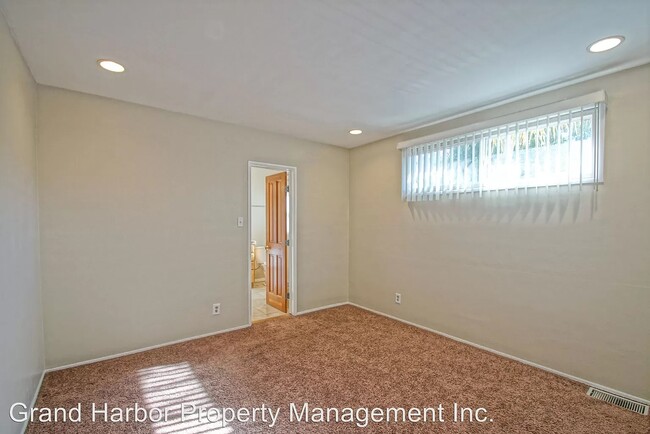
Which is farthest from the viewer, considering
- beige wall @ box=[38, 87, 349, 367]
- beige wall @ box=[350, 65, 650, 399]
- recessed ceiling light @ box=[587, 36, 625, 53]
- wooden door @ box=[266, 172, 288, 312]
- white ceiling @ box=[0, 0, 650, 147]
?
wooden door @ box=[266, 172, 288, 312]

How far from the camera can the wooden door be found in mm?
4467

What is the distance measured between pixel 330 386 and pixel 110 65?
3061 mm

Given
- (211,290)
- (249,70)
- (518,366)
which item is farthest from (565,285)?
(211,290)

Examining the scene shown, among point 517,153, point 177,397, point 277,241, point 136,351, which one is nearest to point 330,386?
point 177,397

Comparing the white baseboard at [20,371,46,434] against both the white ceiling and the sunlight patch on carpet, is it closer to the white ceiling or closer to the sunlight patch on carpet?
the sunlight patch on carpet

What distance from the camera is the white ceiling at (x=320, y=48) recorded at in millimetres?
1700

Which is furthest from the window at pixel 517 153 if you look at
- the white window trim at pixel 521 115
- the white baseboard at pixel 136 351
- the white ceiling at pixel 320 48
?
the white baseboard at pixel 136 351

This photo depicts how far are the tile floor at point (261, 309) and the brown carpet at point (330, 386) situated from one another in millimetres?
862

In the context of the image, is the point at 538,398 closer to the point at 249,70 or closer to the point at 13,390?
the point at 249,70

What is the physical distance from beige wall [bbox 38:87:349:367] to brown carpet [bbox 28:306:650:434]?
345 mm

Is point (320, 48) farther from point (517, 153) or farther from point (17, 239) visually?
point (17, 239)

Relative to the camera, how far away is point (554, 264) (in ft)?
8.89

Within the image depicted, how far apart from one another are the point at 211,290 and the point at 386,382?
219 cm

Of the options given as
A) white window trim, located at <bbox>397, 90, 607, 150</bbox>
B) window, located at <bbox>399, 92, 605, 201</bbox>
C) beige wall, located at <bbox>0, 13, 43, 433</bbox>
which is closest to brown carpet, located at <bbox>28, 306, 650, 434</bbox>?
beige wall, located at <bbox>0, 13, 43, 433</bbox>
